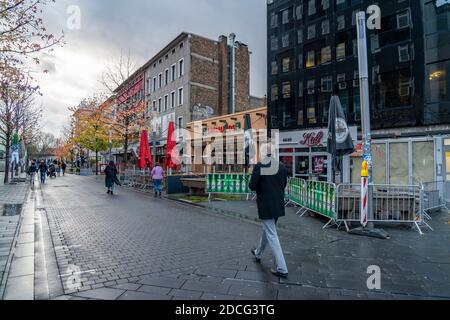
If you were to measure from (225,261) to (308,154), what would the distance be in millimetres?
18038

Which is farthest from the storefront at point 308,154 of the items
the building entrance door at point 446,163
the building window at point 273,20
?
the building window at point 273,20

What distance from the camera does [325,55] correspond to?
22.2m

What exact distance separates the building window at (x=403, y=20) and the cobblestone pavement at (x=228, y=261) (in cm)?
1408

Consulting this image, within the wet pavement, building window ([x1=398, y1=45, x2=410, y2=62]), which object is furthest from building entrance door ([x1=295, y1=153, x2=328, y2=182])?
the wet pavement

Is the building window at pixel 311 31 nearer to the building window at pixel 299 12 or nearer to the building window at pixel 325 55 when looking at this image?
the building window at pixel 299 12

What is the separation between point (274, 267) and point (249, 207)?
6.43m

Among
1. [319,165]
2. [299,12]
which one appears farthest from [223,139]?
[299,12]

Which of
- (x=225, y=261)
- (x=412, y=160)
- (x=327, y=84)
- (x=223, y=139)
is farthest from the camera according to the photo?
(x=223, y=139)

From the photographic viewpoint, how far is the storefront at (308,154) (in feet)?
67.5

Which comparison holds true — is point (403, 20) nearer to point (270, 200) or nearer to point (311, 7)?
point (311, 7)

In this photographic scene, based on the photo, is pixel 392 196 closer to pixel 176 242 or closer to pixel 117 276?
pixel 176 242

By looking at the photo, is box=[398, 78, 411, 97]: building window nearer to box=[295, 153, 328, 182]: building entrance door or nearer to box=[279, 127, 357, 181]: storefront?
box=[279, 127, 357, 181]: storefront

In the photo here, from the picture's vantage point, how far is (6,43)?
8.89 meters
